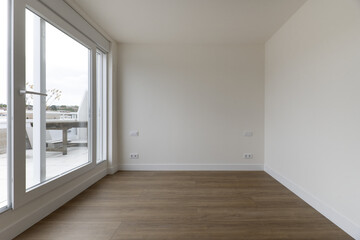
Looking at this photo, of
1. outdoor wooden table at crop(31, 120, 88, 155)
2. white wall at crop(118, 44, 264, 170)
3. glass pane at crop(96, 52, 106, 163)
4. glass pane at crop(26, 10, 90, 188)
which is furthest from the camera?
white wall at crop(118, 44, 264, 170)

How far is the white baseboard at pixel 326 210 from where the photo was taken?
1.95 meters

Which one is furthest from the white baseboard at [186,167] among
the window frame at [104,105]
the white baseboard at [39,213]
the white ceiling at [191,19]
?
the white ceiling at [191,19]

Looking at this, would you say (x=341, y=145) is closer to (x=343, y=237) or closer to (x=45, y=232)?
(x=343, y=237)

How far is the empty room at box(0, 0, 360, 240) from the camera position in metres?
1.98

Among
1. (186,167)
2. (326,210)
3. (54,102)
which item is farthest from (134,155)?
(326,210)

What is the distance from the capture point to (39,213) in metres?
2.22

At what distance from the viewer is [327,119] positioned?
2.34 meters

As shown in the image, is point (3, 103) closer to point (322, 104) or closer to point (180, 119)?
point (180, 119)

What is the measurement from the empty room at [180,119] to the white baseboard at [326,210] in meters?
0.02

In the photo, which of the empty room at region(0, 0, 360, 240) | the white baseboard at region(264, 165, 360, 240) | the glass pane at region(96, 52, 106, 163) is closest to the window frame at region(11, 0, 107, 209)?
the empty room at region(0, 0, 360, 240)

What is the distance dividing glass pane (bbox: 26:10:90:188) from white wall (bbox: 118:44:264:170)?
3.90 ft

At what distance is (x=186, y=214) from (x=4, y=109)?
2199 mm

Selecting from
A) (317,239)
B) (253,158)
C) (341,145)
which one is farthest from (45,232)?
(253,158)

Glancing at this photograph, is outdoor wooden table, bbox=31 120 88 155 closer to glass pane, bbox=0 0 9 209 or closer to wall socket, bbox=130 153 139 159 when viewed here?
glass pane, bbox=0 0 9 209
